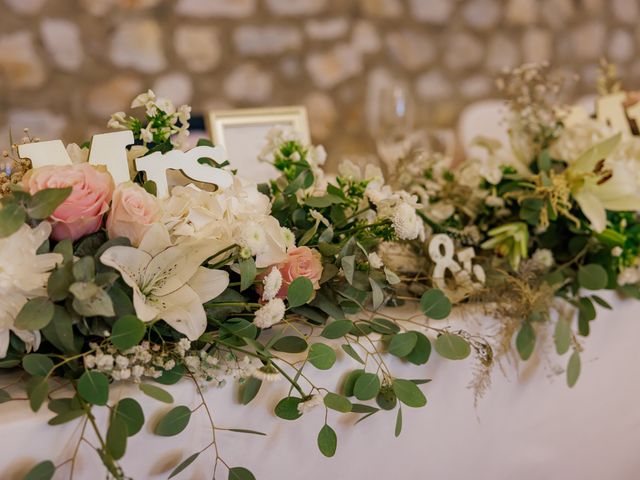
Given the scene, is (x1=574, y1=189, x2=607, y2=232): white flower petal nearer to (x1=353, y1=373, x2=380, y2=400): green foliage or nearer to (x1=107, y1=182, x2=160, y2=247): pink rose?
(x1=353, y1=373, x2=380, y2=400): green foliage

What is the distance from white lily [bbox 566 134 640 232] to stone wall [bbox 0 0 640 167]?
157 cm

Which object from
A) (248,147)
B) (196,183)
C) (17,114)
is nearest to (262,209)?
(196,183)

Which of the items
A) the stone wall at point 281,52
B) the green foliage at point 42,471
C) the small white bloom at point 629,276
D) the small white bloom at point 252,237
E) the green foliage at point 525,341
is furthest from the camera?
the stone wall at point 281,52

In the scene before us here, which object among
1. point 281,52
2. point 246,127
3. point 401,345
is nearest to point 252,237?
point 401,345

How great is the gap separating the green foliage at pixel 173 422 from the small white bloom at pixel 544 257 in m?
0.65

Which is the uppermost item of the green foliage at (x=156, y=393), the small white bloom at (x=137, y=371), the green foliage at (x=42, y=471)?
the small white bloom at (x=137, y=371)

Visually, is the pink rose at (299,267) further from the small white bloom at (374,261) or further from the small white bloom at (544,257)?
the small white bloom at (544,257)

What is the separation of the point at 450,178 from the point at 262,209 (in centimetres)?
52

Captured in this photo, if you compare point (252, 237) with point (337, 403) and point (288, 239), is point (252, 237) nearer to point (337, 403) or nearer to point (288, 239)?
point (288, 239)

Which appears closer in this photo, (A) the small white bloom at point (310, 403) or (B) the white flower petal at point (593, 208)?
(A) the small white bloom at point (310, 403)

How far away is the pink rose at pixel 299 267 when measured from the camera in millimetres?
747

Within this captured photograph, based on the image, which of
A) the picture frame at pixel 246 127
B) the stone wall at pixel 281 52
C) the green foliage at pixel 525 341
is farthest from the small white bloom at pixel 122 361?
the stone wall at pixel 281 52

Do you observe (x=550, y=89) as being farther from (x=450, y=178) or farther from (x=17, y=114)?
(x=17, y=114)

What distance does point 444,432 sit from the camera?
0.93m
